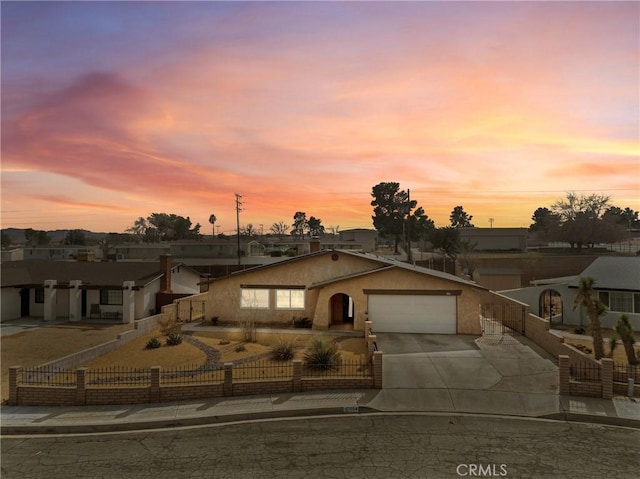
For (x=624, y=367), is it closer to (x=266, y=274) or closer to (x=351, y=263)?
(x=351, y=263)

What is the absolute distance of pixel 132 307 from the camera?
30703mm

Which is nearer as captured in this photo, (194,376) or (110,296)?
(194,376)

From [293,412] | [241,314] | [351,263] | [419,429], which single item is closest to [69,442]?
[293,412]

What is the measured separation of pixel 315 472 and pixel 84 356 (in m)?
14.0

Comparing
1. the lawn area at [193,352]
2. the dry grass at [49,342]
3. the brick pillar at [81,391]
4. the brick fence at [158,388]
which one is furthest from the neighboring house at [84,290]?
the brick pillar at [81,391]

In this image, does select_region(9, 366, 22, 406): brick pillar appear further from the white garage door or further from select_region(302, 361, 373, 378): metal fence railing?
the white garage door

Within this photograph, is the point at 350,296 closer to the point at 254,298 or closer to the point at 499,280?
the point at 254,298

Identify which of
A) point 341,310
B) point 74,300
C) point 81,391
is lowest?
point 81,391

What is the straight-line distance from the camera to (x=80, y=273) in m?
33.1

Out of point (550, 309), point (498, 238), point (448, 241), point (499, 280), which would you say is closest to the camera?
point (550, 309)

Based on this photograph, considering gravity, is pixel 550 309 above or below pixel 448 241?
below

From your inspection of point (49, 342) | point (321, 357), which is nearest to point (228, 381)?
point (321, 357)

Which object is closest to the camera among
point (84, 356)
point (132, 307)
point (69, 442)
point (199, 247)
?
point (69, 442)

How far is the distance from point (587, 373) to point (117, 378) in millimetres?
17695
